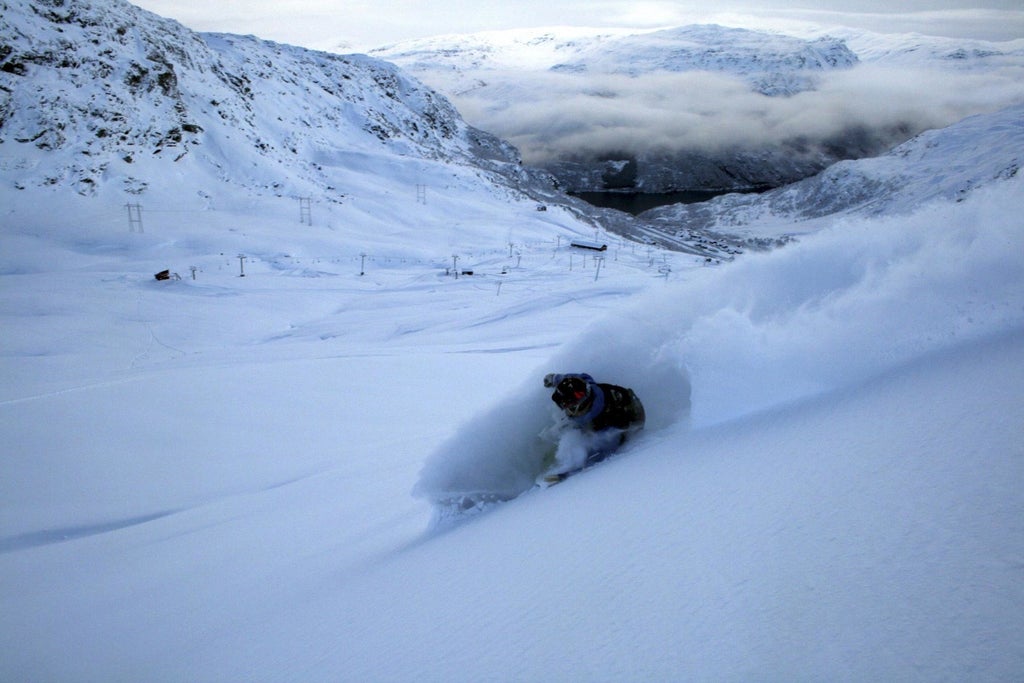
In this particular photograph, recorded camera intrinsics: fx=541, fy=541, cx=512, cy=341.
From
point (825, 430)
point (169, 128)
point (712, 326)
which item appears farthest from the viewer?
point (169, 128)

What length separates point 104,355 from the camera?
17.6m

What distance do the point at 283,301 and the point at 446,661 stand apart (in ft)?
91.1

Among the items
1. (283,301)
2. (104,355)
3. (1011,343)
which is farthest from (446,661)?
(283,301)

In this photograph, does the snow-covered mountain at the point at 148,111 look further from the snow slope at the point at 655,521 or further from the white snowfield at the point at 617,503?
the snow slope at the point at 655,521

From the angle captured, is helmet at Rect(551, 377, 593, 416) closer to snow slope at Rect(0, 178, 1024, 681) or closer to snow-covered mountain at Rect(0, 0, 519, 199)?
snow slope at Rect(0, 178, 1024, 681)

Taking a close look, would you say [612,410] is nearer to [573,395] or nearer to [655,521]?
[573,395]

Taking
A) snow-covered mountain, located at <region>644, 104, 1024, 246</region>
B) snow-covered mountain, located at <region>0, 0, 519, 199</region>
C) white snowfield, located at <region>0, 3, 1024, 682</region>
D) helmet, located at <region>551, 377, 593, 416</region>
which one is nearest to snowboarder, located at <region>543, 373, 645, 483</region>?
helmet, located at <region>551, 377, 593, 416</region>

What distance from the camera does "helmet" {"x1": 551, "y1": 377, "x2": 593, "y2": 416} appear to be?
4.59 meters

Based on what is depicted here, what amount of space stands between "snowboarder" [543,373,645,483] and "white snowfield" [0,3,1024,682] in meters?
0.25

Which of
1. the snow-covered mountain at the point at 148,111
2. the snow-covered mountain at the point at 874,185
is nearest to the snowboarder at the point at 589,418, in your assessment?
the snow-covered mountain at the point at 148,111

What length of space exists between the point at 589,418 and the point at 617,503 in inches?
51.7

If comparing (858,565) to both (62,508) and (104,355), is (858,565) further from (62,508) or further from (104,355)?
(104,355)

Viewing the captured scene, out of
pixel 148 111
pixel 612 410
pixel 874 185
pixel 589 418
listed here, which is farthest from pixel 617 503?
pixel 874 185

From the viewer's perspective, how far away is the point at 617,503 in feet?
11.1
